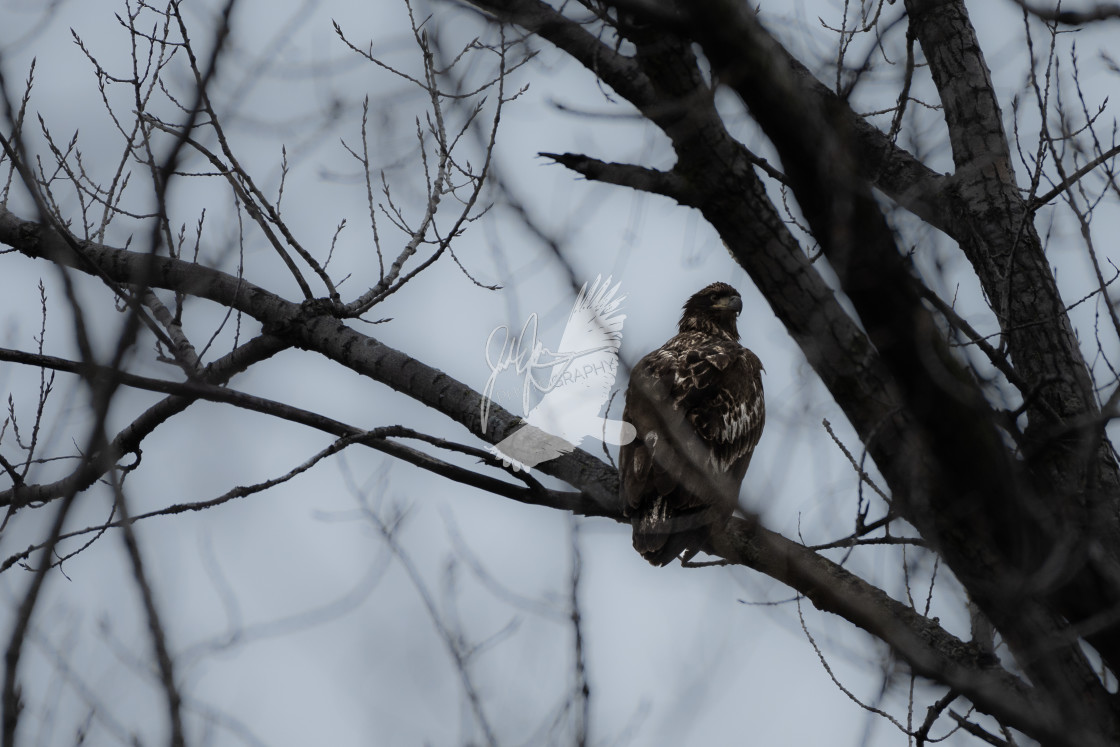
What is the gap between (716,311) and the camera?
7371 millimetres

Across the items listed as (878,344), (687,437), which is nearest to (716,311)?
(687,437)

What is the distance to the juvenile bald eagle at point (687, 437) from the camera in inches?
175

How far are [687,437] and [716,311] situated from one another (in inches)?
117

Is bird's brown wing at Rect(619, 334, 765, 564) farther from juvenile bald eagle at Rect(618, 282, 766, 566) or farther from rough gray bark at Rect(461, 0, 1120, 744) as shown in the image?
rough gray bark at Rect(461, 0, 1120, 744)

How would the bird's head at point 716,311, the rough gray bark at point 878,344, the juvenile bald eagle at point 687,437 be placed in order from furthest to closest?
→ the bird's head at point 716,311 < the juvenile bald eagle at point 687,437 < the rough gray bark at point 878,344

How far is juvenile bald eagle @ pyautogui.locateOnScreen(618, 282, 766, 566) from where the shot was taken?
14.6 ft

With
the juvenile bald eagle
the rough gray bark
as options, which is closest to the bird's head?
the juvenile bald eagle

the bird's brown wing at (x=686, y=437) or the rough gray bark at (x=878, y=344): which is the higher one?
the bird's brown wing at (x=686, y=437)

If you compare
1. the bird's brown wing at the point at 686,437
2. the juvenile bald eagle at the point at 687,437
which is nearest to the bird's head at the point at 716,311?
the juvenile bald eagle at the point at 687,437

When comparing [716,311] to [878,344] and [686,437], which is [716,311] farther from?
[878,344]

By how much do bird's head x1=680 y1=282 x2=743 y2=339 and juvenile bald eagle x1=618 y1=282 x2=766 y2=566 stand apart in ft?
0.60

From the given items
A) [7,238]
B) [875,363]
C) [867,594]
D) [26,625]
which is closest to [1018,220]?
[867,594]

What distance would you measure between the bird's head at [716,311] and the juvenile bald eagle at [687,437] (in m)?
0.18

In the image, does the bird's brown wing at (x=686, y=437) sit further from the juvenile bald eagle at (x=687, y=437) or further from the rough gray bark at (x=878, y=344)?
the rough gray bark at (x=878, y=344)
